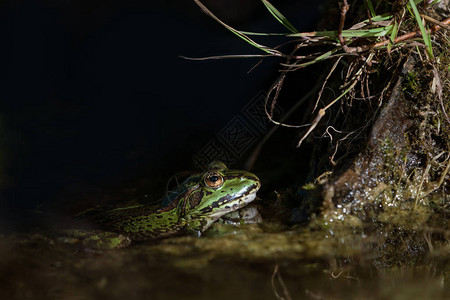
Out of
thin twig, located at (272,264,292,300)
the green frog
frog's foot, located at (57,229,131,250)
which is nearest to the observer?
thin twig, located at (272,264,292,300)

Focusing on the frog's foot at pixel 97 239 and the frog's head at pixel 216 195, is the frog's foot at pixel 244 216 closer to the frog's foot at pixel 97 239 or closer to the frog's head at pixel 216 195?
the frog's head at pixel 216 195

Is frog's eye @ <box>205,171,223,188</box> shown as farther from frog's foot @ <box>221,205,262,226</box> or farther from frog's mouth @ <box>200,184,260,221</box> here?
frog's foot @ <box>221,205,262,226</box>

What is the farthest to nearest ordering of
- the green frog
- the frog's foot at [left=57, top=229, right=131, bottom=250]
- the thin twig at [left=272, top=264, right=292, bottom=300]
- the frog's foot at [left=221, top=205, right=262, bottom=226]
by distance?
the green frog
the frog's foot at [left=221, top=205, right=262, bottom=226]
the frog's foot at [left=57, top=229, right=131, bottom=250]
the thin twig at [left=272, top=264, right=292, bottom=300]

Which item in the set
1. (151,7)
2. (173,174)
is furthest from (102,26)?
(173,174)

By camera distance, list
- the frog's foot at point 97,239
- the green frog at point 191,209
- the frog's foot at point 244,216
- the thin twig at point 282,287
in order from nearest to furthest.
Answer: the thin twig at point 282,287 < the frog's foot at point 97,239 < the frog's foot at point 244,216 < the green frog at point 191,209

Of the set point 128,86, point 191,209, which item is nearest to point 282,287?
point 191,209

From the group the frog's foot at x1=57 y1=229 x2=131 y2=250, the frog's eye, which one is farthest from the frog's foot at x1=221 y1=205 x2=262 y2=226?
the frog's foot at x1=57 y1=229 x2=131 y2=250

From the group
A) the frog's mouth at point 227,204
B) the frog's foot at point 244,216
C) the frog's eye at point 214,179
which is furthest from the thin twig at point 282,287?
the frog's eye at point 214,179
